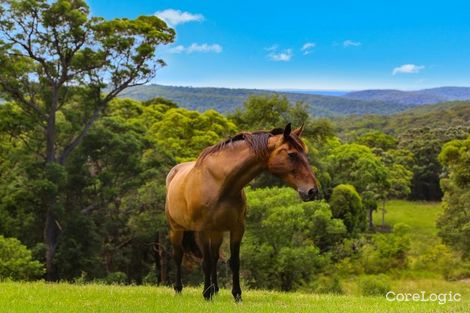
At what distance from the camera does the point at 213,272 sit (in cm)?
780

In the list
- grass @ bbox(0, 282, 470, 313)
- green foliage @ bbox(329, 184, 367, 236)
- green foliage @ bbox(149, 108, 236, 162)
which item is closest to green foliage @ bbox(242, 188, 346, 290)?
green foliage @ bbox(149, 108, 236, 162)

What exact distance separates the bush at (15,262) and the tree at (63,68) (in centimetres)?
483

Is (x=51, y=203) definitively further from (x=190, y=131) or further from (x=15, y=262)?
(x=190, y=131)

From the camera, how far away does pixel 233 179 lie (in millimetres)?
7129

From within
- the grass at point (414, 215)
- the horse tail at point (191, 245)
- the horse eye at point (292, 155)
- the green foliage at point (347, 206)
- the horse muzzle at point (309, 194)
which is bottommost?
the grass at point (414, 215)

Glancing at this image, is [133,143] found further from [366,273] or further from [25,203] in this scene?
[366,273]

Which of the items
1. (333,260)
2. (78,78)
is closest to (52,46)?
(78,78)

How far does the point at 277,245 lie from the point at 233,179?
21349 millimetres

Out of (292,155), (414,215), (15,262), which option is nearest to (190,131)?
(15,262)

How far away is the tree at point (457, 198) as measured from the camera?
106ft

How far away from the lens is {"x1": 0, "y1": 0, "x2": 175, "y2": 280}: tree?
26.4 metres

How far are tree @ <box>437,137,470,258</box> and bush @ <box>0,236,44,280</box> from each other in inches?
1080

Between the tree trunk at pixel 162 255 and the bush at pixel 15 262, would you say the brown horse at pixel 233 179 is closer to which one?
the bush at pixel 15 262

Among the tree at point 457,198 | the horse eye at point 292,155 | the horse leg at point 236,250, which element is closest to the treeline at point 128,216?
the tree at point 457,198
